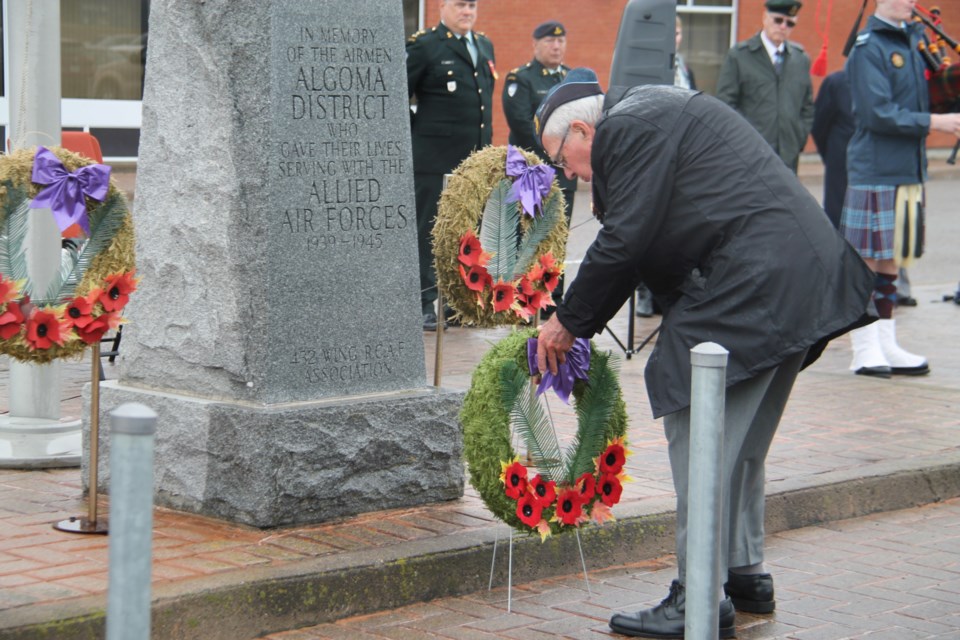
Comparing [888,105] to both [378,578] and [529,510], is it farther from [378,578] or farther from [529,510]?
[378,578]

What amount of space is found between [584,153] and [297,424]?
1.49 metres

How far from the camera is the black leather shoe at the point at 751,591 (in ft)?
17.5

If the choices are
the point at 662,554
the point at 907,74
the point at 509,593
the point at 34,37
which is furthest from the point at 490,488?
the point at 907,74

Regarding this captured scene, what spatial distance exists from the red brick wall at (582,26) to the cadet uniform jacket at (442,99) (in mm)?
11720

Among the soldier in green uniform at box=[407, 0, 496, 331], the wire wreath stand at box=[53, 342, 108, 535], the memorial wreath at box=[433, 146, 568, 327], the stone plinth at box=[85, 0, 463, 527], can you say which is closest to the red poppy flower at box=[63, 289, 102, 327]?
the wire wreath stand at box=[53, 342, 108, 535]

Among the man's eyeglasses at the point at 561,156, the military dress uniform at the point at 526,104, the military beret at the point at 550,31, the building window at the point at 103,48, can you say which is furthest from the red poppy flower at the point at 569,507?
the building window at the point at 103,48

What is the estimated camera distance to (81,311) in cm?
548

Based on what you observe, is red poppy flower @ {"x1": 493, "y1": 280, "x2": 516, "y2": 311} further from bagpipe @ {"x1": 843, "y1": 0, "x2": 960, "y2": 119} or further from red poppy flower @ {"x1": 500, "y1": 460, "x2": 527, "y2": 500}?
bagpipe @ {"x1": 843, "y1": 0, "x2": 960, "y2": 119}

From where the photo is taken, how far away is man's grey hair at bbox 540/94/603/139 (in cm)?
498

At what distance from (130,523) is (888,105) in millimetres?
7274

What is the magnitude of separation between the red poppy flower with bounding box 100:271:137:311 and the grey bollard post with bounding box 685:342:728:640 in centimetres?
255

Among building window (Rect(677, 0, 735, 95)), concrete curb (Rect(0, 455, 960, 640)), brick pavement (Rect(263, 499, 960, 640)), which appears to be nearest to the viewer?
concrete curb (Rect(0, 455, 960, 640))

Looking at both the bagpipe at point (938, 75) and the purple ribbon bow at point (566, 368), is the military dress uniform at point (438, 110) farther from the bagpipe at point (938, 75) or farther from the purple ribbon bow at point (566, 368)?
the purple ribbon bow at point (566, 368)

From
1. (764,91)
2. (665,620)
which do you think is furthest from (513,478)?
(764,91)
